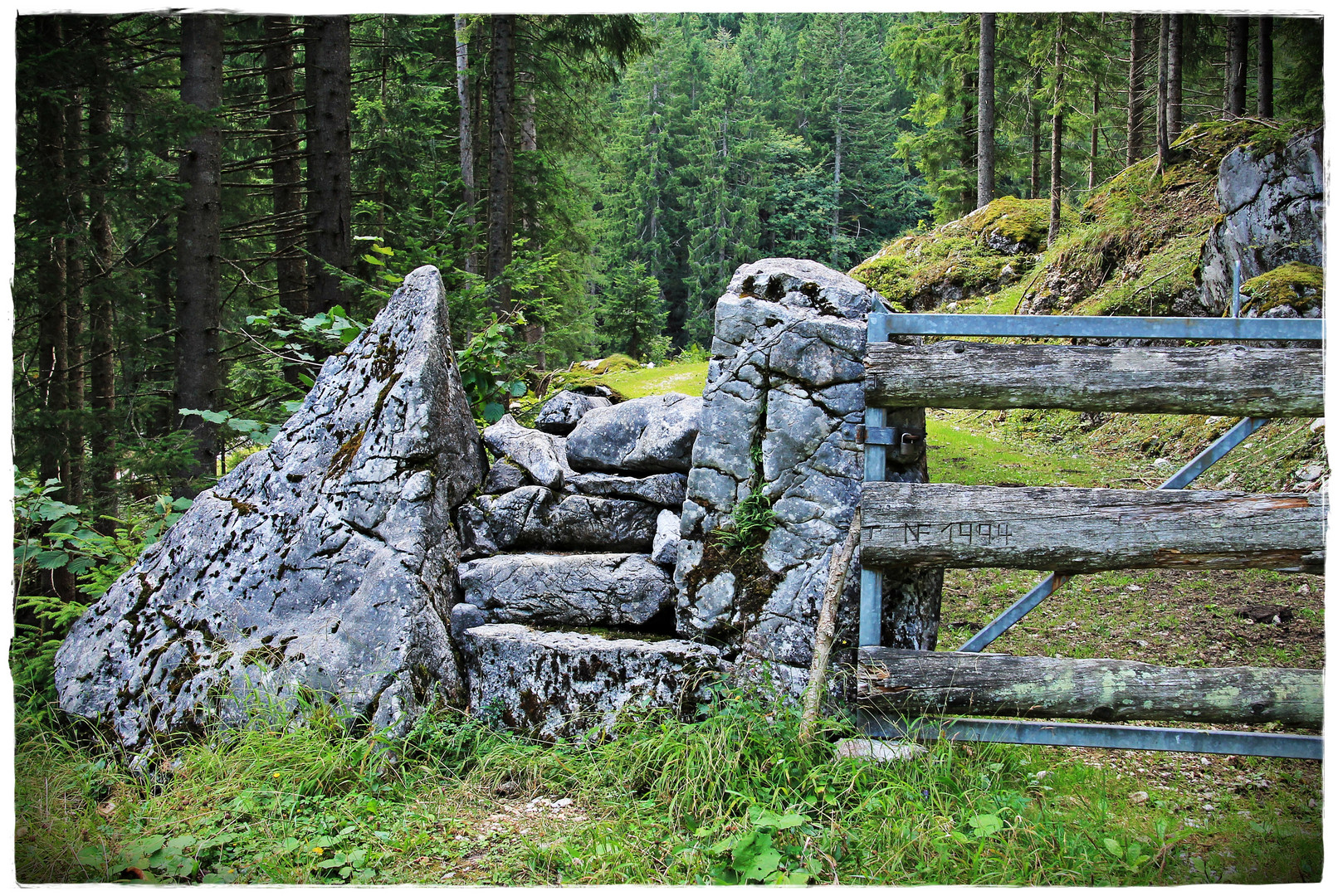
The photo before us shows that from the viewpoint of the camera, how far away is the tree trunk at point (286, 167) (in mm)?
8719

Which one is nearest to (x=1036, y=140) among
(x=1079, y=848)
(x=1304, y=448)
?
(x=1304, y=448)

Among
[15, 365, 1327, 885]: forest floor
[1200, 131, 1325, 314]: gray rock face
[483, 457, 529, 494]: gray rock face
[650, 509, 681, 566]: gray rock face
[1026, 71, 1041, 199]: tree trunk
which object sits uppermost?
[1026, 71, 1041, 199]: tree trunk

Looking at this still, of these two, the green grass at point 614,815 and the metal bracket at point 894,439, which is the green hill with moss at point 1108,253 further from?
the green grass at point 614,815

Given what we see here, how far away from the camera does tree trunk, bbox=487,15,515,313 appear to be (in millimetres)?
10766

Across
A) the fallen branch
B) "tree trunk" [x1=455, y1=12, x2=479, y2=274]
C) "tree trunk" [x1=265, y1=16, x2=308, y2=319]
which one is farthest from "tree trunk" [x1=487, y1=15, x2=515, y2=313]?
the fallen branch

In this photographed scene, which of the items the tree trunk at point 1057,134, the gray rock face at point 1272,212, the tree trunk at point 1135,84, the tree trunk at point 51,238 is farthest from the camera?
the tree trunk at point 1057,134

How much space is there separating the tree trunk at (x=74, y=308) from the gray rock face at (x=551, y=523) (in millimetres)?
4119

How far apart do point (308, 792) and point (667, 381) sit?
578 centimetres

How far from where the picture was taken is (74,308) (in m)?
8.85

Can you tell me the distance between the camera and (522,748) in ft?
13.9

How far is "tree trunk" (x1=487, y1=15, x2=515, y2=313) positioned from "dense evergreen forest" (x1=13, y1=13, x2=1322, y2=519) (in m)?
0.04

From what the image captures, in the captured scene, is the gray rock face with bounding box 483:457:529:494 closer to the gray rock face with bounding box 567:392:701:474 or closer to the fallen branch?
the gray rock face with bounding box 567:392:701:474

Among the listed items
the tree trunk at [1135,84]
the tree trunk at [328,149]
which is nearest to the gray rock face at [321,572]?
the tree trunk at [328,149]

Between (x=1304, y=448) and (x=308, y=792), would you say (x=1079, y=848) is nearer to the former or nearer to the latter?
(x=308, y=792)
